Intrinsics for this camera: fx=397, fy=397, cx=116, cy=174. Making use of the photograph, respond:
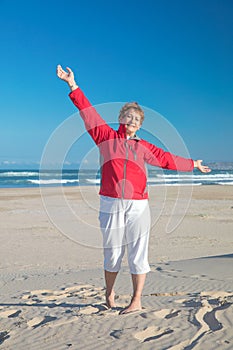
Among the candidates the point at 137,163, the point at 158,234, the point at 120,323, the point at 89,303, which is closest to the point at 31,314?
the point at 89,303

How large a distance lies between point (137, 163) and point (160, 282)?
2.79 metres

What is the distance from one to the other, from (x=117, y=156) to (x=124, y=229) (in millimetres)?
774

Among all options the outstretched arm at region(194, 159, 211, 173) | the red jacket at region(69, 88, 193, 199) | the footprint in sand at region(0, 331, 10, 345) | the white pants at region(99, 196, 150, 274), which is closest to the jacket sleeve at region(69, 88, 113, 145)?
the red jacket at region(69, 88, 193, 199)

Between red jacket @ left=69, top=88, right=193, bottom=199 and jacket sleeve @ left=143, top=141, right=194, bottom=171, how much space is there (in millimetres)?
15

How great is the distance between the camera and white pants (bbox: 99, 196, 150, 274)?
13.5 ft

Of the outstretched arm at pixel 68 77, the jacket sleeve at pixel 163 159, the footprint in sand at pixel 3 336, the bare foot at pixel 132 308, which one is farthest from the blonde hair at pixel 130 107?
the footprint in sand at pixel 3 336

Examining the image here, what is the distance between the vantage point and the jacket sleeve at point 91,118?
4.04 m

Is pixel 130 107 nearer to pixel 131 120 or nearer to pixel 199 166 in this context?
pixel 131 120

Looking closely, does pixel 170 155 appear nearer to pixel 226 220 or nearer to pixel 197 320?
pixel 197 320

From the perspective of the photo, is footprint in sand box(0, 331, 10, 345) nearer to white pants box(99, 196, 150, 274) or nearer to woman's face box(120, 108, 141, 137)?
white pants box(99, 196, 150, 274)

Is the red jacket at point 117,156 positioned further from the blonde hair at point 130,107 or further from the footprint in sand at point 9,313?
the footprint in sand at point 9,313

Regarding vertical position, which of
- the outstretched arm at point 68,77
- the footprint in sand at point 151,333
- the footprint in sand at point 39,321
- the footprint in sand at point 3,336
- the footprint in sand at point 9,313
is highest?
the outstretched arm at point 68,77

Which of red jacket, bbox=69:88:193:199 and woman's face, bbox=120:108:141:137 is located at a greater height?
woman's face, bbox=120:108:141:137

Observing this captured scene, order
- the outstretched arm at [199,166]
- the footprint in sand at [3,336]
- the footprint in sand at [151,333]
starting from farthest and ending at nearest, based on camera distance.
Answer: the outstretched arm at [199,166] → the footprint in sand at [3,336] → the footprint in sand at [151,333]
